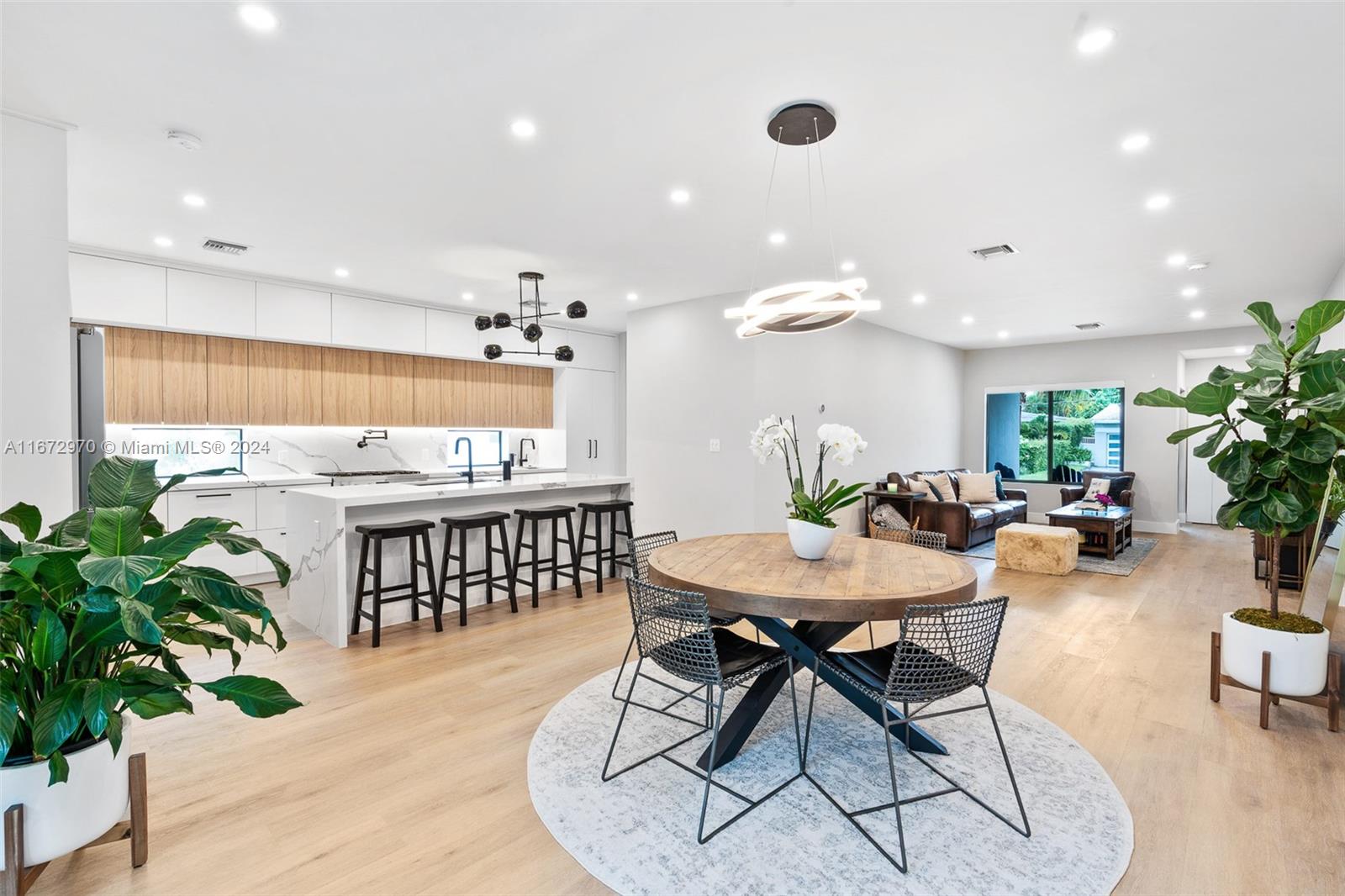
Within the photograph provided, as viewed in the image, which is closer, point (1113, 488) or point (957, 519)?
point (957, 519)

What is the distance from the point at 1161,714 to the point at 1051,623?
1.50 meters

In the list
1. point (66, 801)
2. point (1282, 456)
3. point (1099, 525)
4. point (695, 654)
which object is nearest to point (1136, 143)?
point (1282, 456)

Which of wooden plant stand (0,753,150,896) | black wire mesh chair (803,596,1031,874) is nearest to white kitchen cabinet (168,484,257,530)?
wooden plant stand (0,753,150,896)

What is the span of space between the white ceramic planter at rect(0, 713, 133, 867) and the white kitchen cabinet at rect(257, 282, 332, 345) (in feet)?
15.5

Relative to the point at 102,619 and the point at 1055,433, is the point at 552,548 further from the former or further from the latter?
the point at 1055,433

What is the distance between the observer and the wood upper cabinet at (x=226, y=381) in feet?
18.1

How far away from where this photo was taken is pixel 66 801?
1.73 meters

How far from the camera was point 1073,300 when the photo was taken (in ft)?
21.6

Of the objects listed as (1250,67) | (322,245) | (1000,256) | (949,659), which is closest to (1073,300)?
(1000,256)

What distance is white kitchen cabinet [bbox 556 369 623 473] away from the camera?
8.10m

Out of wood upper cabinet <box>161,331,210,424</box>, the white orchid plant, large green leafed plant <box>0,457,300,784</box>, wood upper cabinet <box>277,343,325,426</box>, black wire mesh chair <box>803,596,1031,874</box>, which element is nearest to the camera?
large green leafed plant <box>0,457,300,784</box>

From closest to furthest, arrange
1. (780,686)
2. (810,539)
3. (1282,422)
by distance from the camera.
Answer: (780,686), (810,539), (1282,422)

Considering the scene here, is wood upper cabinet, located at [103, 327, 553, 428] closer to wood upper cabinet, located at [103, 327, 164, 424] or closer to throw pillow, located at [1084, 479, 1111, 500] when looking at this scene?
wood upper cabinet, located at [103, 327, 164, 424]

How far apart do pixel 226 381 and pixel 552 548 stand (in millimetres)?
3234
